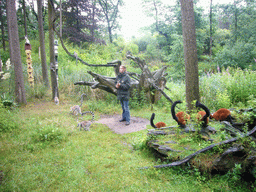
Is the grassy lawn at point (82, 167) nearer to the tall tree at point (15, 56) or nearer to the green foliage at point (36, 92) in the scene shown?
the tall tree at point (15, 56)

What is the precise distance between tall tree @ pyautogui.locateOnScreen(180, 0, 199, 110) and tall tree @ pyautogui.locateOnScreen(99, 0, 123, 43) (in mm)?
23903

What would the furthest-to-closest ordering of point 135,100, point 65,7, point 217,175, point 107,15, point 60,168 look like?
point 107,15, point 65,7, point 135,100, point 60,168, point 217,175

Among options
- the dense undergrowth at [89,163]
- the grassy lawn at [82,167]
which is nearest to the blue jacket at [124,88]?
Result: the dense undergrowth at [89,163]

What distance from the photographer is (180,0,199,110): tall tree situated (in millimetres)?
4466

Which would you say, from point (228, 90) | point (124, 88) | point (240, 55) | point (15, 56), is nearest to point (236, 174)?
point (124, 88)

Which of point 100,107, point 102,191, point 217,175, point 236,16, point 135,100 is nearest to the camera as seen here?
point 102,191

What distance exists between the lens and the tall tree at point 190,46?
Answer: 447 centimetres

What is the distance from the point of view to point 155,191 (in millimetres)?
2561

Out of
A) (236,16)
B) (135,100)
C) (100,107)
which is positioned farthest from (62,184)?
(236,16)

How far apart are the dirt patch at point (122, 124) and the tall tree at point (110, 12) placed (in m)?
22.2

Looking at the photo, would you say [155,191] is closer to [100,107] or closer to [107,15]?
[100,107]

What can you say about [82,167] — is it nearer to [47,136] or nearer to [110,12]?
[47,136]

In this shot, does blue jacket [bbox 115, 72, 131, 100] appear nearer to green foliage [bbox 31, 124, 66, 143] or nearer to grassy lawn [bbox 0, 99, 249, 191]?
grassy lawn [bbox 0, 99, 249, 191]

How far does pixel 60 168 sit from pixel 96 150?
0.99 metres
